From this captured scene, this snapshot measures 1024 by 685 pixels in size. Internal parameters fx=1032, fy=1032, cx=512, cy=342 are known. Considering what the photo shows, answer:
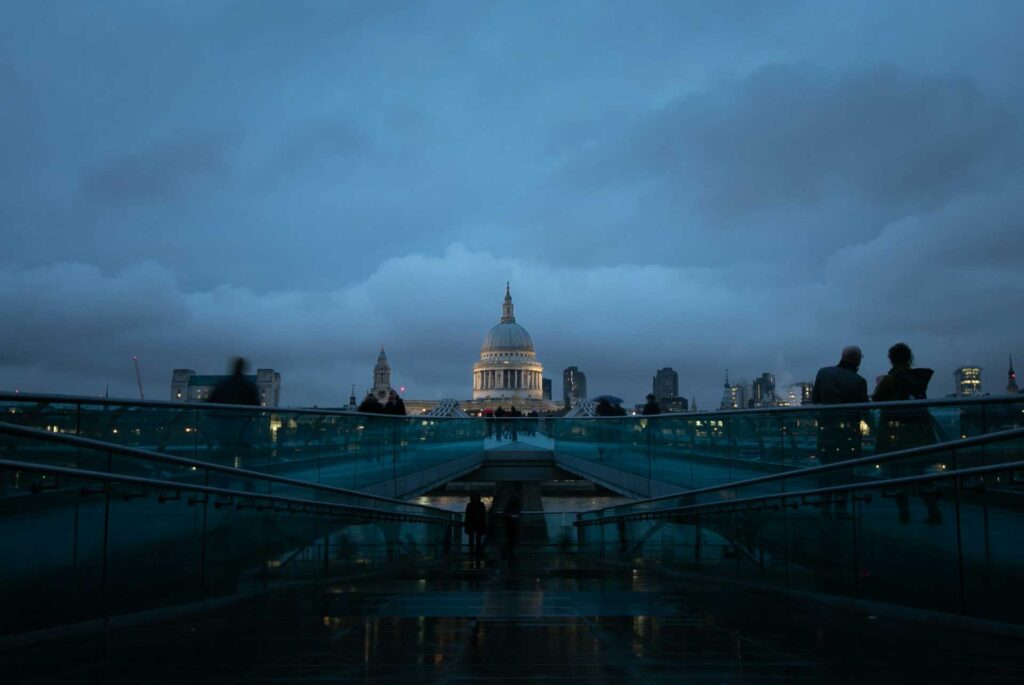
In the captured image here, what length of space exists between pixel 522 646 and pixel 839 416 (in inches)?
211

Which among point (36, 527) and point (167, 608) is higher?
point (36, 527)

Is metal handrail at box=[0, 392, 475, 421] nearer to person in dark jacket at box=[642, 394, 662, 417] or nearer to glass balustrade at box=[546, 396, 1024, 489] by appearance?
glass balustrade at box=[546, 396, 1024, 489]

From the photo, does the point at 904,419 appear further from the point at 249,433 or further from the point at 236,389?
the point at 236,389

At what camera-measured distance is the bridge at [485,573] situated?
6.48m

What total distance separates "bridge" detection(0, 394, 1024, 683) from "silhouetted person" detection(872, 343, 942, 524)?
0.03m

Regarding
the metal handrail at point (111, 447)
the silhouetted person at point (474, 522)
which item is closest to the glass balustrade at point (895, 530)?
the metal handrail at point (111, 447)

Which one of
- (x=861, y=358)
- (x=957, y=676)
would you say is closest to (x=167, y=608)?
(x=957, y=676)

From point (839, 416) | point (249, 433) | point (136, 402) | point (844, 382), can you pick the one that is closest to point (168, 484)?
point (136, 402)

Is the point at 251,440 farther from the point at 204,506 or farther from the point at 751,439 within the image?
the point at 751,439

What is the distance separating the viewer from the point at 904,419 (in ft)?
31.4

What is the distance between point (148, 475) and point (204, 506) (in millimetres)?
907

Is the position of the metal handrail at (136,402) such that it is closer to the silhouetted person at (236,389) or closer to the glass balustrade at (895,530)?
the silhouetted person at (236,389)

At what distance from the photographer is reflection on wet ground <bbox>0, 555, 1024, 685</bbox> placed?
5965 mm

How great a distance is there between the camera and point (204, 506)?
936 cm
